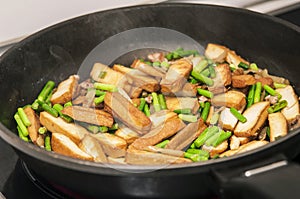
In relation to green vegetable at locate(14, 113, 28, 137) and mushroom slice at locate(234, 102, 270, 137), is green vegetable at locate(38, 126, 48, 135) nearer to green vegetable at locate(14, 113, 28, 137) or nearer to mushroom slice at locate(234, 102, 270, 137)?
green vegetable at locate(14, 113, 28, 137)

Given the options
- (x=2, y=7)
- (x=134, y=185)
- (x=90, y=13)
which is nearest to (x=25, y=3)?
(x=2, y=7)

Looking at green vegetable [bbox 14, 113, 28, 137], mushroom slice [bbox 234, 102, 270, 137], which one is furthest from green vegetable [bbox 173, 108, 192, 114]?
green vegetable [bbox 14, 113, 28, 137]

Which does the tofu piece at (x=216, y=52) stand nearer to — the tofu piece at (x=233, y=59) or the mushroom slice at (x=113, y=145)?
the tofu piece at (x=233, y=59)

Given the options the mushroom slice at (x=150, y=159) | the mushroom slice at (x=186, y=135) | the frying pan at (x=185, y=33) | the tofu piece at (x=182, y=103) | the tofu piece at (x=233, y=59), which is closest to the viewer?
the frying pan at (x=185, y=33)

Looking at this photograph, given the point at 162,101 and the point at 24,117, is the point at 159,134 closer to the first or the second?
the point at 162,101

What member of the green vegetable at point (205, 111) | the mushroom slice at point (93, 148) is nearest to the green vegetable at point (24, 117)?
the mushroom slice at point (93, 148)

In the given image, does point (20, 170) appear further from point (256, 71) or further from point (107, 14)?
point (256, 71)
